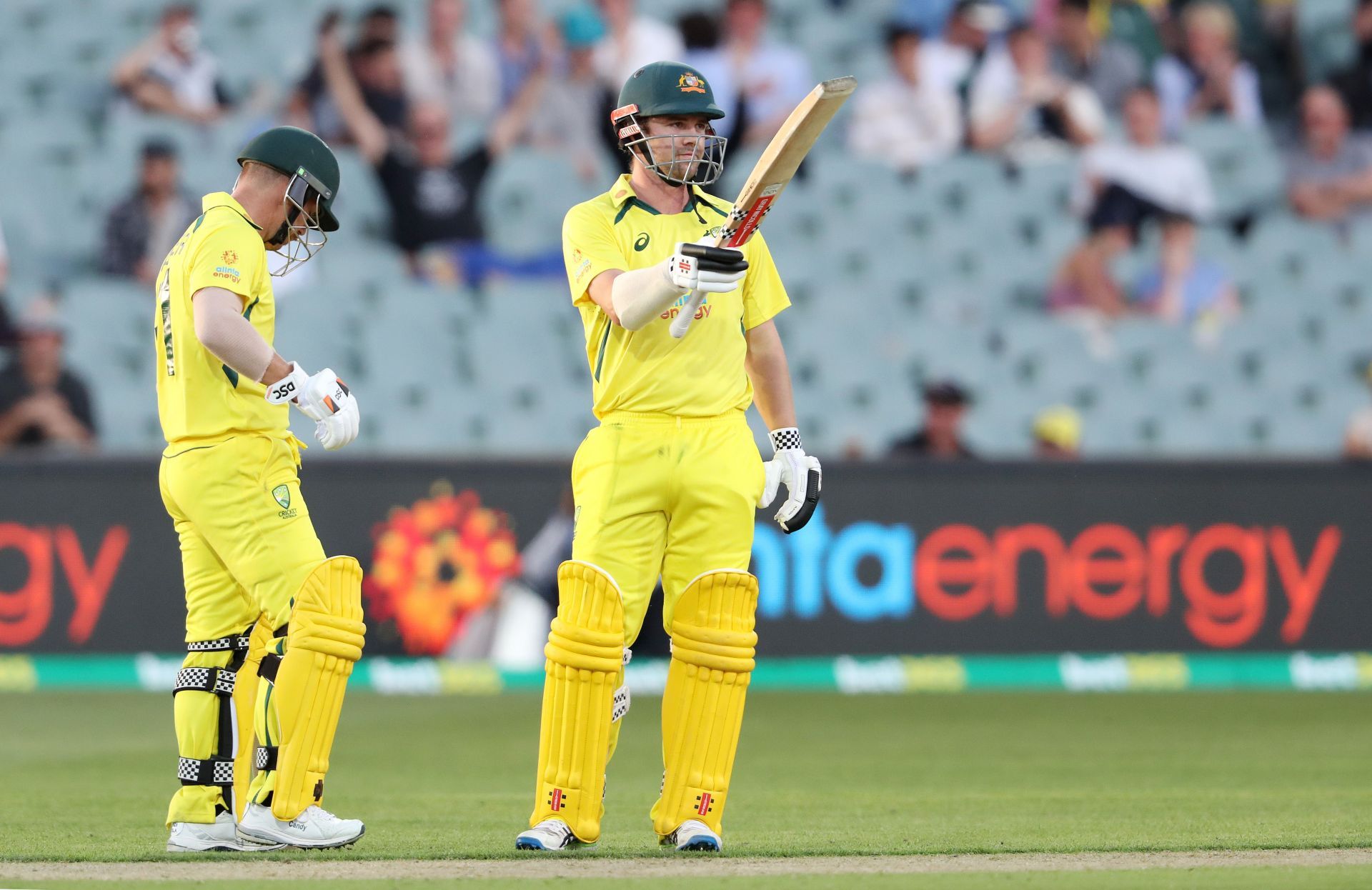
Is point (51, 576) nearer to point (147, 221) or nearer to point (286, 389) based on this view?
point (147, 221)

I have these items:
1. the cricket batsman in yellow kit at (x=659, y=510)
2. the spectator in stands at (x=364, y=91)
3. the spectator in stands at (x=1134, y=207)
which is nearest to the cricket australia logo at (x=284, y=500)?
the cricket batsman in yellow kit at (x=659, y=510)

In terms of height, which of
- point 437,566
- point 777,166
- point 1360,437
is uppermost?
point 777,166

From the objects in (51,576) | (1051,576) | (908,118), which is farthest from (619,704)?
(908,118)

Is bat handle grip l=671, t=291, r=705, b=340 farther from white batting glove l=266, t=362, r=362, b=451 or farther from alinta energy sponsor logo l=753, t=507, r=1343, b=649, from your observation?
alinta energy sponsor logo l=753, t=507, r=1343, b=649

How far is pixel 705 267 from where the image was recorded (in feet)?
14.9

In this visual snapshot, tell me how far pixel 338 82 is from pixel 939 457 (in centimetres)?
483

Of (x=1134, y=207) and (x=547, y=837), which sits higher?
(x=1134, y=207)

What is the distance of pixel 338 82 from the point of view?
12211 mm

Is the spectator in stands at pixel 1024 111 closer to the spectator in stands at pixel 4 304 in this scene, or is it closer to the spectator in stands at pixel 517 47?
the spectator in stands at pixel 517 47

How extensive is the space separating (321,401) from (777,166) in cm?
130

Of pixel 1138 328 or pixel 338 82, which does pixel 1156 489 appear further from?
pixel 338 82

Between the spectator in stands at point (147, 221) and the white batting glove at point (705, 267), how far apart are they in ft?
24.9

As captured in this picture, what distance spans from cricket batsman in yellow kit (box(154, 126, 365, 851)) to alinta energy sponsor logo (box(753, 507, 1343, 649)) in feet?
16.5

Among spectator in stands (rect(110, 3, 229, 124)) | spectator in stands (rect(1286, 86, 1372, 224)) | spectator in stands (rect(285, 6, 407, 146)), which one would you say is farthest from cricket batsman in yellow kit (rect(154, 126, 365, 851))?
spectator in stands (rect(1286, 86, 1372, 224))
